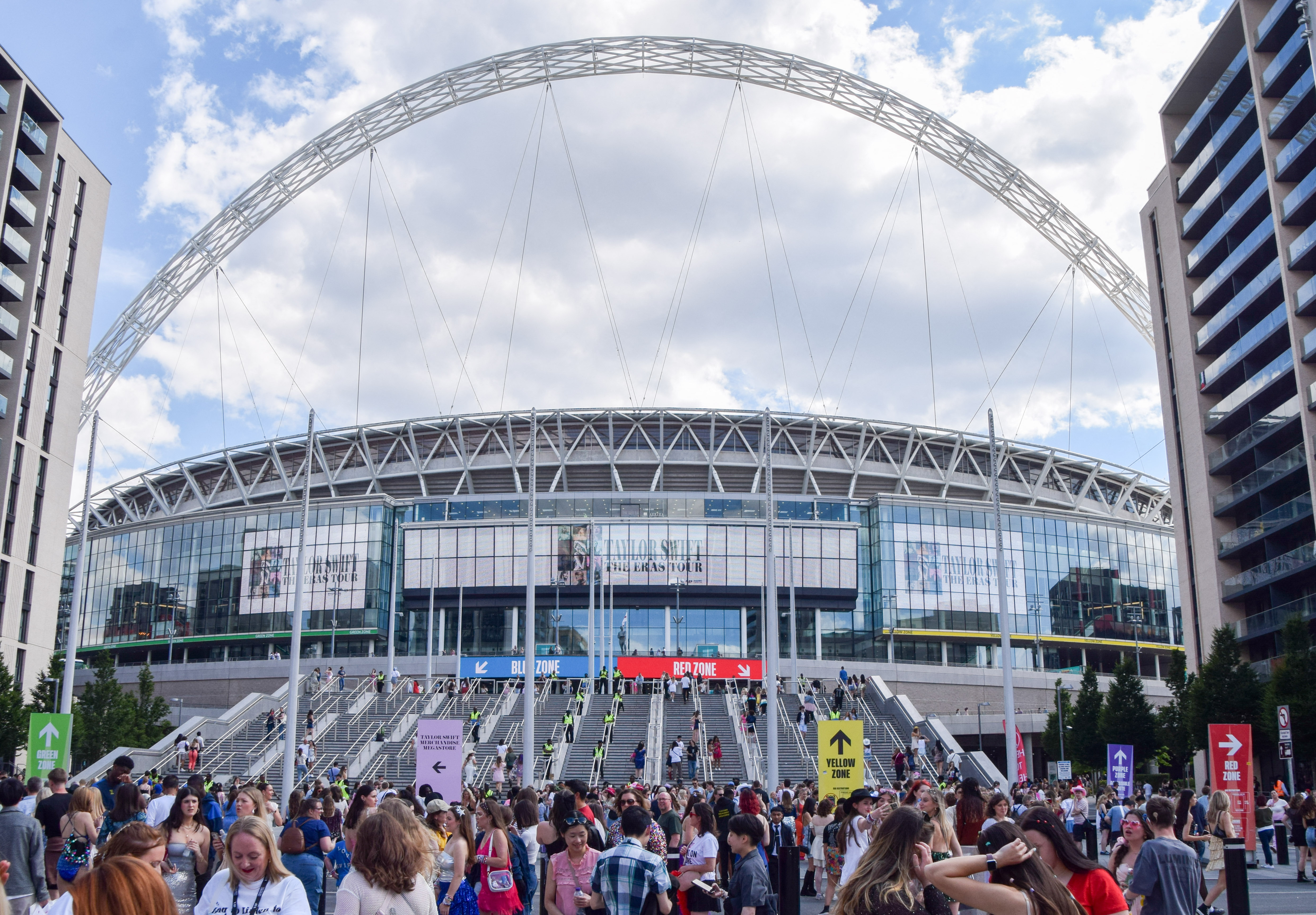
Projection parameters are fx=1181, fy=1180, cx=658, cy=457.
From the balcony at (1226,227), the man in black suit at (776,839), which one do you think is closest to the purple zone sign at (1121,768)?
the man in black suit at (776,839)

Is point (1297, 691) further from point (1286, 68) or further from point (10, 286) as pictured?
point (10, 286)

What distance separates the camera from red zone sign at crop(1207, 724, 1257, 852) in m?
24.9

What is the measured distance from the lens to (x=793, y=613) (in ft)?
169

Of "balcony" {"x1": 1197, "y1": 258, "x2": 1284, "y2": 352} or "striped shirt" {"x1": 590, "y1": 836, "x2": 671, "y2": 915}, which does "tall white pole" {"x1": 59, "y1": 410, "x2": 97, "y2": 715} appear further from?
"balcony" {"x1": 1197, "y1": 258, "x2": 1284, "y2": 352}

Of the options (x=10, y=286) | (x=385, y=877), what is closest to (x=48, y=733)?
(x=385, y=877)

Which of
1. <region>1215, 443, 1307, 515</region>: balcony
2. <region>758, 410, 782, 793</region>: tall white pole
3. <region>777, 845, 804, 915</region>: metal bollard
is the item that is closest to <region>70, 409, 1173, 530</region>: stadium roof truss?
<region>1215, 443, 1307, 515</region>: balcony

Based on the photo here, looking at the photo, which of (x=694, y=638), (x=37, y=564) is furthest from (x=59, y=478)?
(x=694, y=638)

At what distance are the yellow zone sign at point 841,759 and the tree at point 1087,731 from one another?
41.6m

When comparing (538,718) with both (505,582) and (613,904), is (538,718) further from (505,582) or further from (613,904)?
(613,904)

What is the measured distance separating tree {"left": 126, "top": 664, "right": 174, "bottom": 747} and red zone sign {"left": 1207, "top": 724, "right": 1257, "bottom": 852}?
50045 millimetres

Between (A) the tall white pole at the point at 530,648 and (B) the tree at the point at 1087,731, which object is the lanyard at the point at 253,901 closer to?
(A) the tall white pole at the point at 530,648

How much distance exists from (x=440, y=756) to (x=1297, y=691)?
37.5 meters

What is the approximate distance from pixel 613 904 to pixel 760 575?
84670mm

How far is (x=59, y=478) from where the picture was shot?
7550 centimetres
